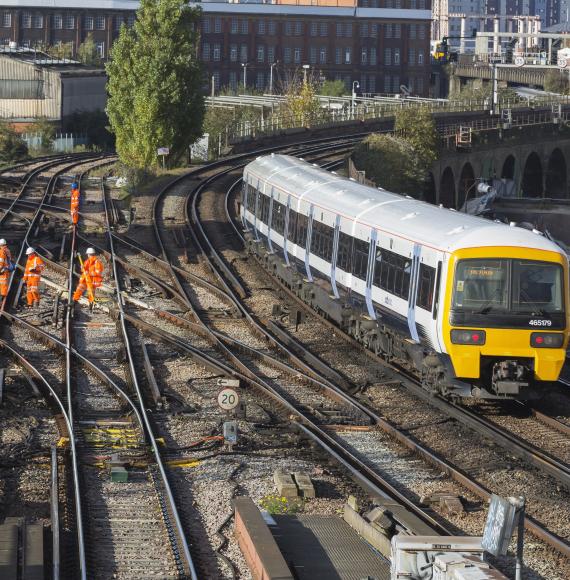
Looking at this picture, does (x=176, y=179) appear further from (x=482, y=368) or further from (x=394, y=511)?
(x=394, y=511)

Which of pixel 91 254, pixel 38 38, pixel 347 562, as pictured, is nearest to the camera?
pixel 347 562

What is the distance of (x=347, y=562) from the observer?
34.8 ft

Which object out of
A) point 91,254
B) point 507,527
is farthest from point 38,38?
point 507,527

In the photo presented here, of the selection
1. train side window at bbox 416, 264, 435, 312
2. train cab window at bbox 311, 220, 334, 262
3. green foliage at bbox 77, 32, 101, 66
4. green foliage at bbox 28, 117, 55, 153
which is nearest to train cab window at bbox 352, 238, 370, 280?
train cab window at bbox 311, 220, 334, 262

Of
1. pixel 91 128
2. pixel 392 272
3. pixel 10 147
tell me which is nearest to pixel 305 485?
pixel 392 272

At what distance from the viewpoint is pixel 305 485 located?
1243cm

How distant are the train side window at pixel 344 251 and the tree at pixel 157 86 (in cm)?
2888

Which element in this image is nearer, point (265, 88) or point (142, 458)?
point (142, 458)

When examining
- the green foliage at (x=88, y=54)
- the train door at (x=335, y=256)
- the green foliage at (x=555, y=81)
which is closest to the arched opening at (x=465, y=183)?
the green foliage at (x=88, y=54)

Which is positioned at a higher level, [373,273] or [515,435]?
[373,273]

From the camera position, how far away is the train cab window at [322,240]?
833 inches

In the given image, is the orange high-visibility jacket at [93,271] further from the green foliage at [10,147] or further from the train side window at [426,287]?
the green foliage at [10,147]

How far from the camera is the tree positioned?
4841 cm

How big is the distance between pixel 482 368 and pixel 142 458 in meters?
4.52
